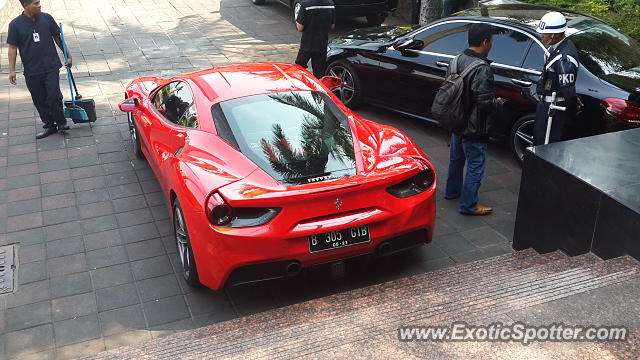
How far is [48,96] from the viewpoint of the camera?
7984mm

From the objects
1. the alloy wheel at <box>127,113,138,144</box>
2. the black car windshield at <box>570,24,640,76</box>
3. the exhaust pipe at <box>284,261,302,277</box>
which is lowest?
the alloy wheel at <box>127,113,138,144</box>

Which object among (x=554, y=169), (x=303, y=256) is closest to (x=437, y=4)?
(x=554, y=169)

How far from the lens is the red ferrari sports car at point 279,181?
14.4ft

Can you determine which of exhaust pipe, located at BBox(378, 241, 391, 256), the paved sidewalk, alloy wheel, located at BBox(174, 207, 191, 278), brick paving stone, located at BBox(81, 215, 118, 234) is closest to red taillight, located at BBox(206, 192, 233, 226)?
alloy wheel, located at BBox(174, 207, 191, 278)

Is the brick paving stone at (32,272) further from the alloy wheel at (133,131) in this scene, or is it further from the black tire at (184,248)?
the alloy wheel at (133,131)

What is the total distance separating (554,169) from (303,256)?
1913 millimetres

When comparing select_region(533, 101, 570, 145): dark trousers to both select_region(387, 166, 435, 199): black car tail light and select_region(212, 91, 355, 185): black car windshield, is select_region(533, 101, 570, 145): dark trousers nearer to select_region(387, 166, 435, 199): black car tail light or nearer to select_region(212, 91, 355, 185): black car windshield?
select_region(387, 166, 435, 199): black car tail light

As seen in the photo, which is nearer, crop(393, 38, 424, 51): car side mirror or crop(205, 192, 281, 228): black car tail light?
crop(205, 192, 281, 228): black car tail light

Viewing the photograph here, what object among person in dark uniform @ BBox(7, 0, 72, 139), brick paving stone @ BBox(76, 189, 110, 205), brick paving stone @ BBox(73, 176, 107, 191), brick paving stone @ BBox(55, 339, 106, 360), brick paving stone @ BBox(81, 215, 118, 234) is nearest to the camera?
brick paving stone @ BBox(55, 339, 106, 360)

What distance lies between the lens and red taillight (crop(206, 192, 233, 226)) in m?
4.38

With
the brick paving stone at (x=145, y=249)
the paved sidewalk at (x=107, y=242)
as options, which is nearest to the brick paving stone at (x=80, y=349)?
the paved sidewalk at (x=107, y=242)

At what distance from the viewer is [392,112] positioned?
29.6ft

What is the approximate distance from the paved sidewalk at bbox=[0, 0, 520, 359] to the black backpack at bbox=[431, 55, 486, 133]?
2.94ft

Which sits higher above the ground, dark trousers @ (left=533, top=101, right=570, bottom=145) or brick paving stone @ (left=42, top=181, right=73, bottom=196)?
dark trousers @ (left=533, top=101, right=570, bottom=145)
